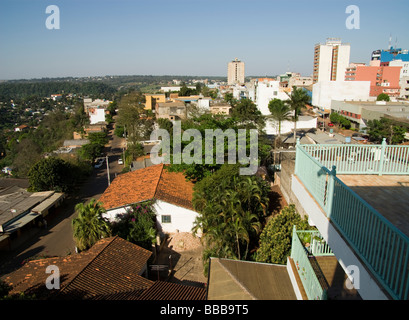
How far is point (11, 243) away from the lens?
1719 cm

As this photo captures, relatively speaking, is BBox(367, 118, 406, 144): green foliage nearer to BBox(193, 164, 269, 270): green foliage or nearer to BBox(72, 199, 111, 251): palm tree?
BBox(193, 164, 269, 270): green foliage

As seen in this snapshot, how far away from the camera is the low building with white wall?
53.8 ft

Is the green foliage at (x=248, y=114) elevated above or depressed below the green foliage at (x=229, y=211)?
above

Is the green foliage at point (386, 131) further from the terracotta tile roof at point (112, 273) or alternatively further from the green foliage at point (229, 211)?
the terracotta tile roof at point (112, 273)

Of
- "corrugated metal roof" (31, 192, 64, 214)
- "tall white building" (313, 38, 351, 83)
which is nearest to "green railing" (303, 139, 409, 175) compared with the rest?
"corrugated metal roof" (31, 192, 64, 214)

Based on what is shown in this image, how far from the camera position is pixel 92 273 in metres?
11.1

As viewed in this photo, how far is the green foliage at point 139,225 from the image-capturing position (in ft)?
50.0

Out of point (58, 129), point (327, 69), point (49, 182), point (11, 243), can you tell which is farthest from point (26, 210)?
point (327, 69)

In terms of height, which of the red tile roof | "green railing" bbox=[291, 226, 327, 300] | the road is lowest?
the road

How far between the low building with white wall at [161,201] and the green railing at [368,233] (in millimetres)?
12091

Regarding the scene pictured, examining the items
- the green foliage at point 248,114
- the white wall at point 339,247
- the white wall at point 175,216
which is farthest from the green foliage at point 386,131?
the white wall at point 339,247

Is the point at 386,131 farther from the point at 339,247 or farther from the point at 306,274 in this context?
the point at 339,247

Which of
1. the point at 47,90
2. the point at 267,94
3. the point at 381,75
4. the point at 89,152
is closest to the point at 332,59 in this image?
the point at 381,75
